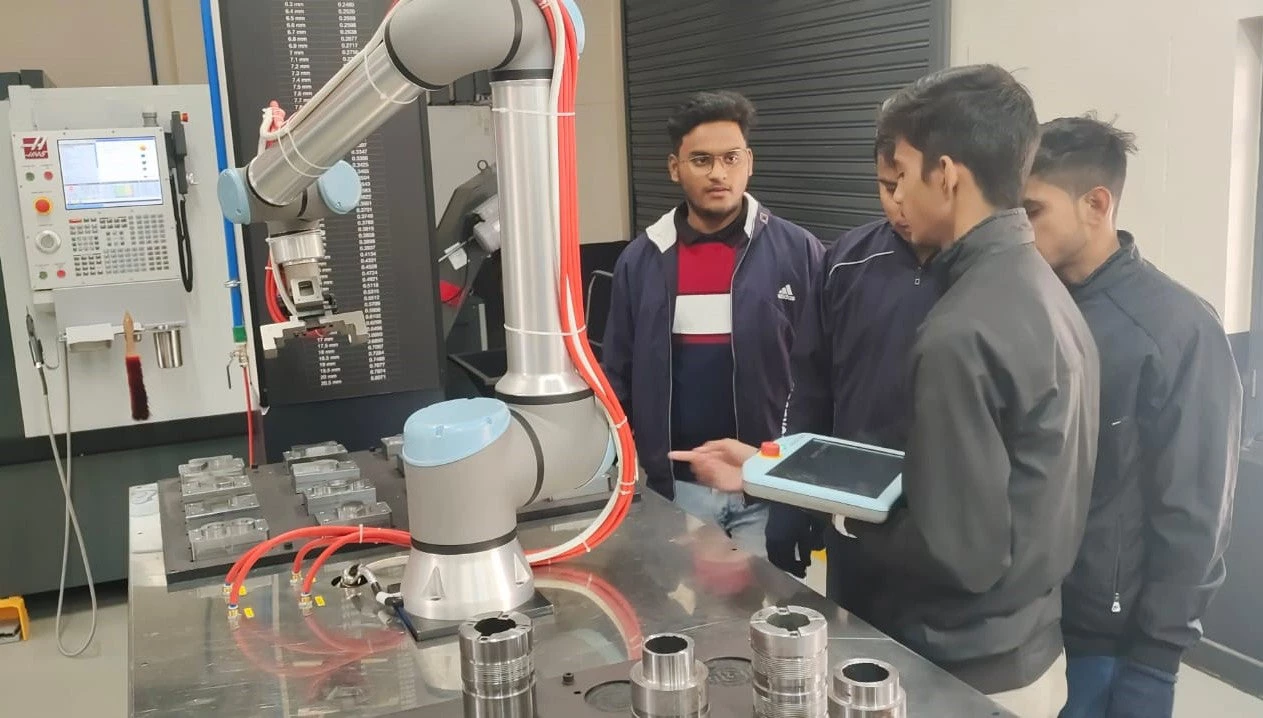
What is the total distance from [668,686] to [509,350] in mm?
564

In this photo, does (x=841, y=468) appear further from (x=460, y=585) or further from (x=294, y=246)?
(x=294, y=246)

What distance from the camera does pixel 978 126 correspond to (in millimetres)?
1581

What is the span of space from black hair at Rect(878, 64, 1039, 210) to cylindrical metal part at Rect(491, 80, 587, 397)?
0.67 metres

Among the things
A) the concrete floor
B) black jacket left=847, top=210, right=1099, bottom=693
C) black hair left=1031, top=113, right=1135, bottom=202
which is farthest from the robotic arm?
the concrete floor

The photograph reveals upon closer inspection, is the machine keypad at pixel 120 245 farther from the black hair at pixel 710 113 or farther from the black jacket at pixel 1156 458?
the black jacket at pixel 1156 458

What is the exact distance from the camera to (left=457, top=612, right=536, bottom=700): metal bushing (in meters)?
1.05

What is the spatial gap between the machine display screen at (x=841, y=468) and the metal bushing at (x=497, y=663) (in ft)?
1.62

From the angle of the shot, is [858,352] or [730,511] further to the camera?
[730,511]

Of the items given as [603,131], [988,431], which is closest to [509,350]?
[988,431]

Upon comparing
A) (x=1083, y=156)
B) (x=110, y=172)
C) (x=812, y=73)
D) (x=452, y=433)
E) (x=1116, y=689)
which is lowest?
(x=1116, y=689)

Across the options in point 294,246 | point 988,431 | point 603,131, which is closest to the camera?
point 988,431

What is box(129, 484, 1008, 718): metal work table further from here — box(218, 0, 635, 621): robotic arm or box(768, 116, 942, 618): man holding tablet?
box(768, 116, 942, 618): man holding tablet

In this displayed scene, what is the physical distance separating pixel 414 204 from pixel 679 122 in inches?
27.4

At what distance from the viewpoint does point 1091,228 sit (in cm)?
153
